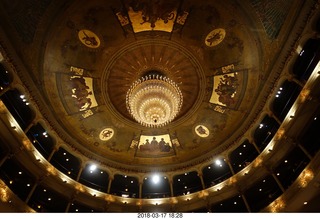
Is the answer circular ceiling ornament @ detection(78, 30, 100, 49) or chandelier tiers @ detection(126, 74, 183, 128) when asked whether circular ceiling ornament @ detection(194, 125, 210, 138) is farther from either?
circular ceiling ornament @ detection(78, 30, 100, 49)

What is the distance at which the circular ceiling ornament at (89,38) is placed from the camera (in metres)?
13.8

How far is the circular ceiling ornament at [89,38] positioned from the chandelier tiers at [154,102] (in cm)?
309

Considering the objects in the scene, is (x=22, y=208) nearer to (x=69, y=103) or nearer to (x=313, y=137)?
(x=69, y=103)

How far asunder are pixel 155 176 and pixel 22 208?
7943mm

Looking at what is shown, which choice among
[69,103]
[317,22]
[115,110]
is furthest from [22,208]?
[317,22]

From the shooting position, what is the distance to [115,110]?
1645cm

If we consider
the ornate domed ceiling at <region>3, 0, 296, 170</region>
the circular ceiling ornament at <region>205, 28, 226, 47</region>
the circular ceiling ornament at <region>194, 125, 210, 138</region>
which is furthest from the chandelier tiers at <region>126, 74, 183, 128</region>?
the circular ceiling ornament at <region>194, 125, 210, 138</region>

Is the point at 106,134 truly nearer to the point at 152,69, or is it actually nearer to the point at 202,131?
the point at 152,69

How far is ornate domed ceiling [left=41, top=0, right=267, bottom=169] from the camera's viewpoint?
13453 mm

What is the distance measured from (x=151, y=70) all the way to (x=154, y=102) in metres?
2.91

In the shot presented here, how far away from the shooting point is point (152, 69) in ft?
51.2

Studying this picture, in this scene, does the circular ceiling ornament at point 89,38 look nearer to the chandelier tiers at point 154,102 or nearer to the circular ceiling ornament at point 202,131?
the chandelier tiers at point 154,102

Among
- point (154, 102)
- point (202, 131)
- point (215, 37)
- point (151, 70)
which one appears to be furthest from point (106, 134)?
point (215, 37)

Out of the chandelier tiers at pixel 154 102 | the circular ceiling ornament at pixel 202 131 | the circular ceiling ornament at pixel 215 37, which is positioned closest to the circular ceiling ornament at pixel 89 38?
the chandelier tiers at pixel 154 102
